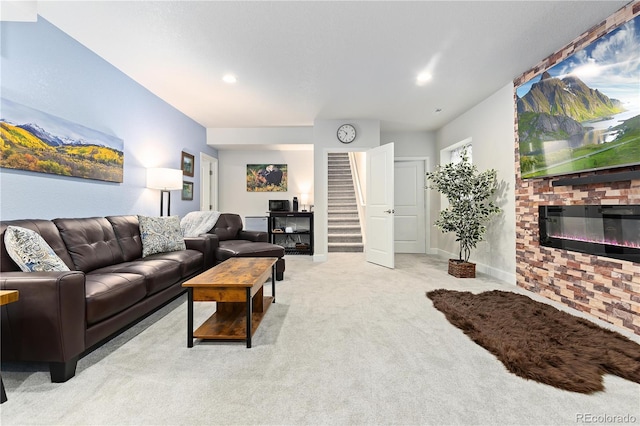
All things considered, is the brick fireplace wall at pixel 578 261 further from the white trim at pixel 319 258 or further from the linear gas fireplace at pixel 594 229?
the white trim at pixel 319 258

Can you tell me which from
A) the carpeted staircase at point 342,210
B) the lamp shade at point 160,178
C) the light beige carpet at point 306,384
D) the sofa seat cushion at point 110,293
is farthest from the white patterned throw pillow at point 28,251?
the carpeted staircase at point 342,210

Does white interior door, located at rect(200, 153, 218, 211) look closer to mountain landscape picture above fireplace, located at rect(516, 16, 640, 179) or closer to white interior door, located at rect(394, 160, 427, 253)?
white interior door, located at rect(394, 160, 427, 253)

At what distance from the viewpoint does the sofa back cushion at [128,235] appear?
2875 millimetres

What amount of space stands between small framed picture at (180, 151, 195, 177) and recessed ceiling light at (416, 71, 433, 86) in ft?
12.4

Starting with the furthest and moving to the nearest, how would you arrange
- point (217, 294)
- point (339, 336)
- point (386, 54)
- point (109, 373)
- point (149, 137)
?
Result: point (149, 137)
point (386, 54)
point (339, 336)
point (217, 294)
point (109, 373)

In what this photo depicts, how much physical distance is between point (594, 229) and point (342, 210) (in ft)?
16.4

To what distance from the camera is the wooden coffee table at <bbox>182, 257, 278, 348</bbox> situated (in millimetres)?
1943

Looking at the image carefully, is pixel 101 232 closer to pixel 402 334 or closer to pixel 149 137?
pixel 149 137

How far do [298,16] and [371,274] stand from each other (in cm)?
322

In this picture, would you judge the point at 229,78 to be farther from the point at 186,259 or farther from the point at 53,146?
the point at 186,259

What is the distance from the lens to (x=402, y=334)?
7.10 ft

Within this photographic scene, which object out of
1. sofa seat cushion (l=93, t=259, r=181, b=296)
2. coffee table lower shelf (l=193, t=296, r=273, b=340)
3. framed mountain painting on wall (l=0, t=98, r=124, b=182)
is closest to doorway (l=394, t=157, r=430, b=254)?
coffee table lower shelf (l=193, t=296, r=273, b=340)

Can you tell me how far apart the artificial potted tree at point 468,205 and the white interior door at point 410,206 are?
1.83 m

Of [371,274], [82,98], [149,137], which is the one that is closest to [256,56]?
[82,98]
